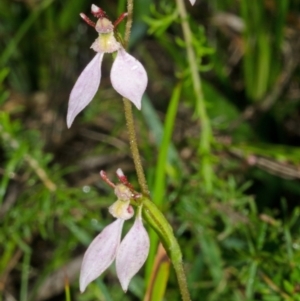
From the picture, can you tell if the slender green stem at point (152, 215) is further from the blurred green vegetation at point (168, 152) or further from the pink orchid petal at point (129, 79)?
the blurred green vegetation at point (168, 152)

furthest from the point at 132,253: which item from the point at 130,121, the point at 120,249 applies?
the point at 130,121

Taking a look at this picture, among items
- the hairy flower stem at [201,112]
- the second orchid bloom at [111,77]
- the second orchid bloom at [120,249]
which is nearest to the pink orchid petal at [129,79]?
the second orchid bloom at [111,77]

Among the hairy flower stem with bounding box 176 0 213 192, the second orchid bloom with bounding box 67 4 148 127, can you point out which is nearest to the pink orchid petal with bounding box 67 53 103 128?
the second orchid bloom with bounding box 67 4 148 127

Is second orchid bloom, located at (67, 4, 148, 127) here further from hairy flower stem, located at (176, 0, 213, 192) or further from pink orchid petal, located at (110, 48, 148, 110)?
hairy flower stem, located at (176, 0, 213, 192)

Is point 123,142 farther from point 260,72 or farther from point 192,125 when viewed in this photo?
point 260,72

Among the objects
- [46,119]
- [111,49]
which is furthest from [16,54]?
[111,49]

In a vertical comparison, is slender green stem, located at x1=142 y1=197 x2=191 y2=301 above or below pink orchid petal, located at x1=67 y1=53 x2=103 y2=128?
below

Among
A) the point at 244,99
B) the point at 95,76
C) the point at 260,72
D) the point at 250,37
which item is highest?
the point at 95,76
